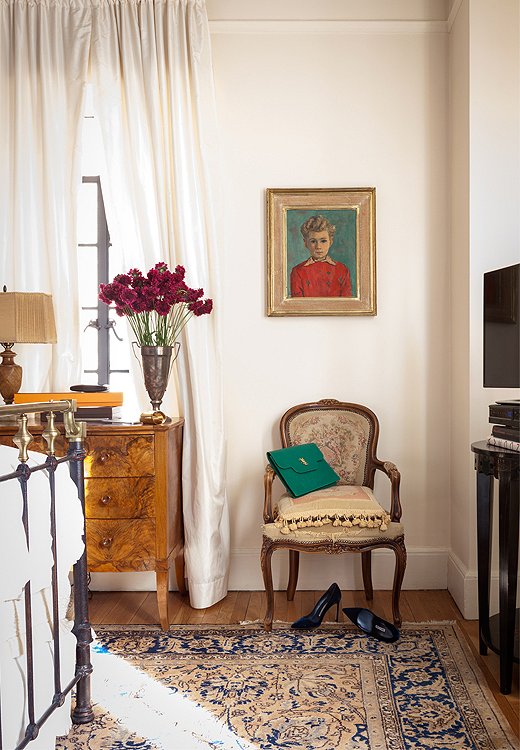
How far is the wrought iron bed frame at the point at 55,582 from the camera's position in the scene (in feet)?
6.39

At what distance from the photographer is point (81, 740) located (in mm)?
2303

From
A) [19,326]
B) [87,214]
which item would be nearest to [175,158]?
[87,214]

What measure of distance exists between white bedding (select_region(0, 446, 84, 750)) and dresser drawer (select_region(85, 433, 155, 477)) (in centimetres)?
84

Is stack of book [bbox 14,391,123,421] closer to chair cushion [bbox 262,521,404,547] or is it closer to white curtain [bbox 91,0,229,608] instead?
white curtain [bbox 91,0,229,608]

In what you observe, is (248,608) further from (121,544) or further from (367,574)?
(121,544)

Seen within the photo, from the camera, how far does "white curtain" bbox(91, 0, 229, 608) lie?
369cm

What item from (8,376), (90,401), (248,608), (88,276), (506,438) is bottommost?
(248,608)

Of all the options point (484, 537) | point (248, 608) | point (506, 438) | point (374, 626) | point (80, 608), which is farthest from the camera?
point (248, 608)

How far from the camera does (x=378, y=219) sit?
12.8ft

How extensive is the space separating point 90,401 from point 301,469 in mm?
1034

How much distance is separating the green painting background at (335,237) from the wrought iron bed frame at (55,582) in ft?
5.89

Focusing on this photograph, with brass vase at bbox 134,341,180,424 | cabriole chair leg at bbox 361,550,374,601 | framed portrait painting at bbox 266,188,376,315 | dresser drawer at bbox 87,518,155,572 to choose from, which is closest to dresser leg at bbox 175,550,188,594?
dresser drawer at bbox 87,518,155,572

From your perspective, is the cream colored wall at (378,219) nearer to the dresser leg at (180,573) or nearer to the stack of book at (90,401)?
the dresser leg at (180,573)

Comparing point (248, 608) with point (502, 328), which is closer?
point (502, 328)
